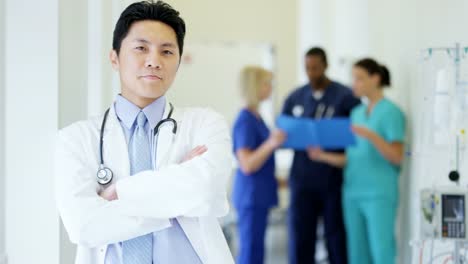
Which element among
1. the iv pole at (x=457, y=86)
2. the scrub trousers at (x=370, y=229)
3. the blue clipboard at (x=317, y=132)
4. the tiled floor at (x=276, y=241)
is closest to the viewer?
the iv pole at (x=457, y=86)

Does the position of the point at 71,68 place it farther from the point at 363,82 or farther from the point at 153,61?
the point at 363,82

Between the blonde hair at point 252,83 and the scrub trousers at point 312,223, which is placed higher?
the blonde hair at point 252,83

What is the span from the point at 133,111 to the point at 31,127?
57cm

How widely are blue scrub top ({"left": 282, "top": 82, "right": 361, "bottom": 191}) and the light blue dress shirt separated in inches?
78.8

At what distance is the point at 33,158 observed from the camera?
1942 millimetres

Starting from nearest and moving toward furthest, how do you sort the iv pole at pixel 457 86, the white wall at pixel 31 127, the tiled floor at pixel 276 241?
the white wall at pixel 31 127
the iv pole at pixel 457 86
the tiled floor at pixel 276 241

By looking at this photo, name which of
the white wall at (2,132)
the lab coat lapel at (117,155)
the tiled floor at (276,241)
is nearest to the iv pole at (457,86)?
the lab coat lapel at (117,155)

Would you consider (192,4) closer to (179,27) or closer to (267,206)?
(179,27)

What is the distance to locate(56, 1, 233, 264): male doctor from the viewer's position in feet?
4.61

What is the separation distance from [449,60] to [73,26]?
4.85 ft

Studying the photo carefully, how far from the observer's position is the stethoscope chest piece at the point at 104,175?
1.47 m

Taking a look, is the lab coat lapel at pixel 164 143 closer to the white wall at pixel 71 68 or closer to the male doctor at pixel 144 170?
the male doctor at pixel 144 170

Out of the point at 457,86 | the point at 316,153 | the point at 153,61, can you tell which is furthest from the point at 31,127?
the point at 316,153

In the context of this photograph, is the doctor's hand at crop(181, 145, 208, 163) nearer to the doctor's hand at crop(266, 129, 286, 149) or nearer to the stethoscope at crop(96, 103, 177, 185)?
the stethoscope at crop(96, 103, 177, 185)
